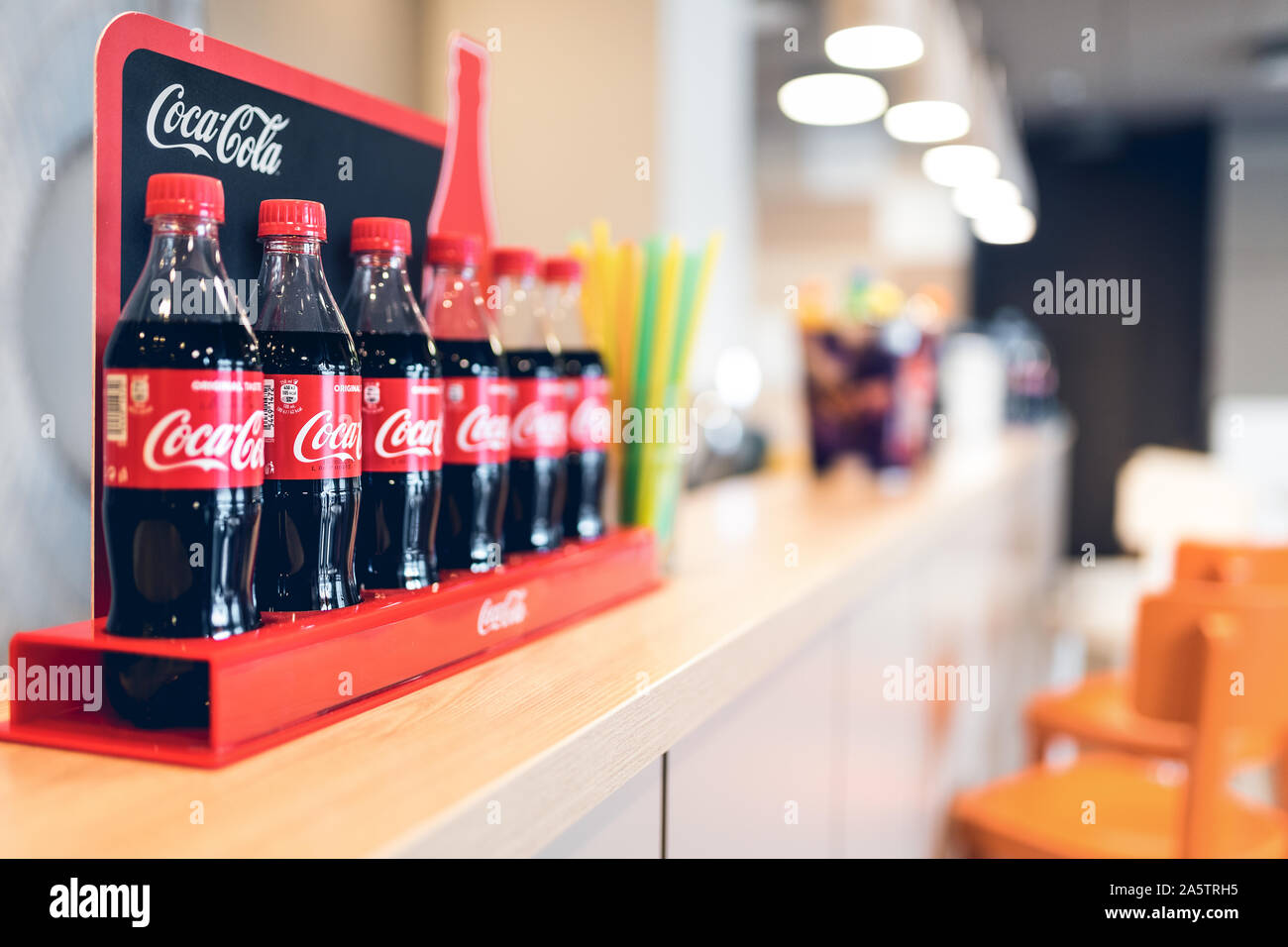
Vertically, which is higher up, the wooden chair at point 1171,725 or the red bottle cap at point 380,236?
the red bottle cap at point 380,236

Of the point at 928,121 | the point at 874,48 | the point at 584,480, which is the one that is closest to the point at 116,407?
the point at 584,480

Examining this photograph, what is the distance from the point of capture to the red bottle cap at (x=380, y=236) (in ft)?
2.40

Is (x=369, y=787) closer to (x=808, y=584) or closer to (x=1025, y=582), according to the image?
(x=808, y=584)

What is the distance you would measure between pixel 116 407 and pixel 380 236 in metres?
0.22

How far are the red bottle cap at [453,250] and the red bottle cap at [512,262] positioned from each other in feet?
0.22

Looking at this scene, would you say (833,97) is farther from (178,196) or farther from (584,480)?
(178,196)

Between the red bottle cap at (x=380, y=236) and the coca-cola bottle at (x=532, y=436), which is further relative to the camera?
the coca-cola bottle at (x=532, y=436)

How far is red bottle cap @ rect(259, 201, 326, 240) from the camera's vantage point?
2.19ft

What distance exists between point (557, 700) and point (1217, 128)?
7654mm

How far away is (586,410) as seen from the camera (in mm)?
990

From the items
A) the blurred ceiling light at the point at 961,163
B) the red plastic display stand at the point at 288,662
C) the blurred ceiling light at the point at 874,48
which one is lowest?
the red plastic display stand at the point at 288,662

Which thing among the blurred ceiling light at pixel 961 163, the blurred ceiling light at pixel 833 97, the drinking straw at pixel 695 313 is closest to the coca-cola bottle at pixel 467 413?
the drinking straw at pixel 695 313

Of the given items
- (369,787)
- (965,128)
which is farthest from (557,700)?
(965,128)

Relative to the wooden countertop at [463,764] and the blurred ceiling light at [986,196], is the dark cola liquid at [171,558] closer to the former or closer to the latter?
the wooden countertop at [463,764]
